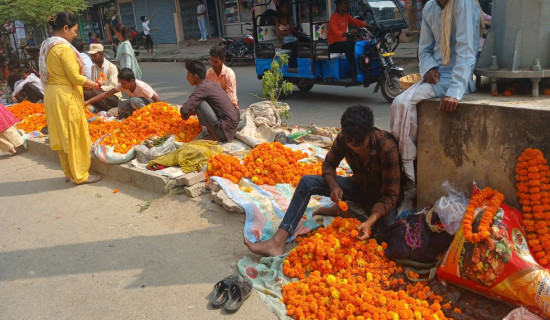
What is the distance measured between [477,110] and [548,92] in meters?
0.57

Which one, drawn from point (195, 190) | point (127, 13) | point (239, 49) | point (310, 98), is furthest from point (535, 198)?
point (127, 13)

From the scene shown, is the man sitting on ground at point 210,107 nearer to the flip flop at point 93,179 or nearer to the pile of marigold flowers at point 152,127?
the pile of marigold flowers at point 152,127

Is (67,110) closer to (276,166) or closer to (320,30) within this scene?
(276,166)

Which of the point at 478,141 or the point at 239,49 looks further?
the point at 239,49

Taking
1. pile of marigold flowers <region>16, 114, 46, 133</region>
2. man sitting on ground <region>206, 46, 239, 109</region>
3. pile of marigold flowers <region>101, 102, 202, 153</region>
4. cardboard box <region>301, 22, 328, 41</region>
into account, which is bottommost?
pile of marigold flowers <region>16, 114, 46, 133</region>

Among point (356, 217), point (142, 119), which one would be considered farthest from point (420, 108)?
point (142, 119)

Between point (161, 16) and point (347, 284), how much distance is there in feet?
77.9

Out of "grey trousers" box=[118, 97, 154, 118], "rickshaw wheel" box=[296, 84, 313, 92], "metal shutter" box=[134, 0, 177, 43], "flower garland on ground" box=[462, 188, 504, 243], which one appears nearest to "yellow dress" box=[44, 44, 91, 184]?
"grey trousers" box=[118, 97, 154, 118]

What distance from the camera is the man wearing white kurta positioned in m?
3.28

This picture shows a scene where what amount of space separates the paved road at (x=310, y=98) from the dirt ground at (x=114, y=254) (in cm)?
354

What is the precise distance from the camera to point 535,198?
2.79 meters

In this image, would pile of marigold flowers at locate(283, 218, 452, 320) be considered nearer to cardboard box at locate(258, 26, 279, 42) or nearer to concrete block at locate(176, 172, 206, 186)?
concrete block at locate(176, 172, 206, 186)

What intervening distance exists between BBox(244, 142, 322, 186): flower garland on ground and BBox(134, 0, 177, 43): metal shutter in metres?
20.3

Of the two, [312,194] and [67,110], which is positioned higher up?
[67,110]
